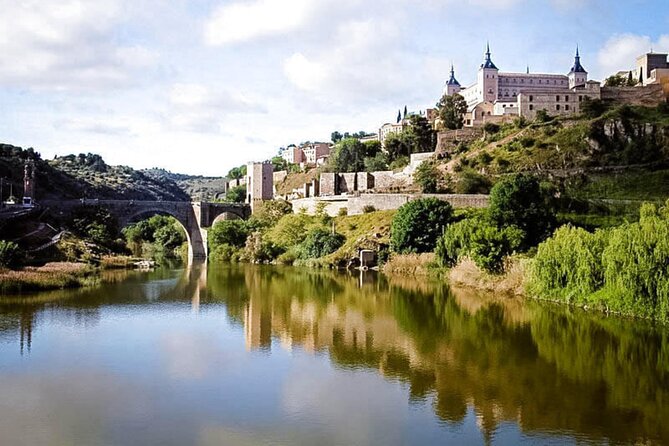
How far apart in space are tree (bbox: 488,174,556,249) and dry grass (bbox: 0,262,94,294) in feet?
73.0

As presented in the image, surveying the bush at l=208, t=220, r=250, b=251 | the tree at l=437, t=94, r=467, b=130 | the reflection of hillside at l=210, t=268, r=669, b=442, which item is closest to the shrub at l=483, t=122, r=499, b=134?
the tree at l=437, t=94, r=467, b=130

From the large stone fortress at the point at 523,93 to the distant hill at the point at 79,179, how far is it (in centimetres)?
4650

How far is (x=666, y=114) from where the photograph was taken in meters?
62.5

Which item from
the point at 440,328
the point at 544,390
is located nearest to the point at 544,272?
the point at 440,328

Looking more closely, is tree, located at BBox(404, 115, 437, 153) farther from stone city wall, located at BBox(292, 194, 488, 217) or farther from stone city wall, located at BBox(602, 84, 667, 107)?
stone city wall, located at BBox(602, 84, 667, 107)

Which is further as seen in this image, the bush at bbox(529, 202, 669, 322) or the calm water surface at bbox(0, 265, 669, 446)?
the bush at bbox(529, 202, 669, 322)

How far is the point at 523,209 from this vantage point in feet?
130

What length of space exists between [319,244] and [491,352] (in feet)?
107

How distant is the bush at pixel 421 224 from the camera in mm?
44906

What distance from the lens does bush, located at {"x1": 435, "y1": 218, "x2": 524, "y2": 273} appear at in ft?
117

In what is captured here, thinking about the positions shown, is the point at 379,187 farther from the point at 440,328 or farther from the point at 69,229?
the point at 440,328

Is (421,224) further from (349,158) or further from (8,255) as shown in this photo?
(349,158)

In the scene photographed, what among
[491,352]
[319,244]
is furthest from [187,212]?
[491,352]

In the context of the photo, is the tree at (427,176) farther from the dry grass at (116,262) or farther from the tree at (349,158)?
the dry grass at (116,262)
